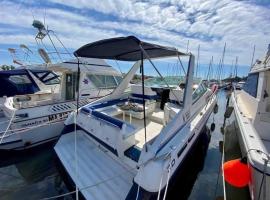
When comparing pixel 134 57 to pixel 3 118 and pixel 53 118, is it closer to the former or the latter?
pixel 53 118

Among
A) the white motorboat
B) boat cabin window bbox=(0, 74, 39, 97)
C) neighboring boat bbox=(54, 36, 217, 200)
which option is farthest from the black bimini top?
boat cabin window bbox=(0, 74, 39, 97)

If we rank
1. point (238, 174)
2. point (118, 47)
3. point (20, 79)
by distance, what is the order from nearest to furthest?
point (238, 174), point (118, 47), point (20, 79)

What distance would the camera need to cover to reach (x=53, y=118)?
6.38m

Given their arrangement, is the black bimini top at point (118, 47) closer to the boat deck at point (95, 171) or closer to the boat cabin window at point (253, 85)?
the boat deck at point (95, 171)

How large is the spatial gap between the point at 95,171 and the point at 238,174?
2286mm

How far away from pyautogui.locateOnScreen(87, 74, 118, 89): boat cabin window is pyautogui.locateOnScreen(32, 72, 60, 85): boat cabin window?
221cm

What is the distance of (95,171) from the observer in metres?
3.37

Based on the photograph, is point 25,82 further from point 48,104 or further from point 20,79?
point 48,104

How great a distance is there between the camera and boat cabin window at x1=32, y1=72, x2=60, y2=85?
8398 mm

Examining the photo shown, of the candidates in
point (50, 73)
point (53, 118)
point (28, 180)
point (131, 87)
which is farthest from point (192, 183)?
point (50, 73)

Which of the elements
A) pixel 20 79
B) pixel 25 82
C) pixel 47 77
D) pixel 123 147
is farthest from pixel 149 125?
pixel 20 79

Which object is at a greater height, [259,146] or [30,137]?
[259,146]

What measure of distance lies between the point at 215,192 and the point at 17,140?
5.51 meters

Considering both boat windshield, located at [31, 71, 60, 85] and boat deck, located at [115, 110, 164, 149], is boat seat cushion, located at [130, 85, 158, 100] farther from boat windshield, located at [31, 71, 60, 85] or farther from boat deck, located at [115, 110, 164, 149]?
boat windshield, located at [31, 71, 60, 85]
